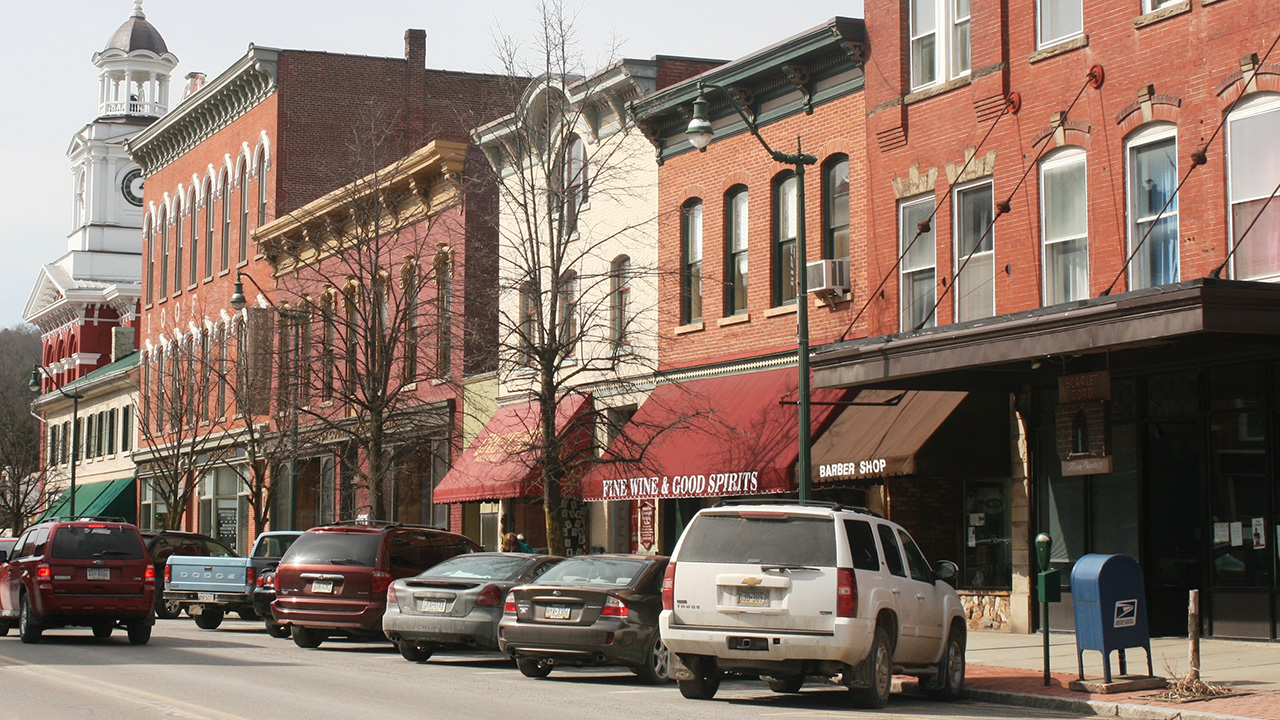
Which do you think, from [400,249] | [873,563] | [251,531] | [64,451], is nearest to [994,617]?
[873,563]

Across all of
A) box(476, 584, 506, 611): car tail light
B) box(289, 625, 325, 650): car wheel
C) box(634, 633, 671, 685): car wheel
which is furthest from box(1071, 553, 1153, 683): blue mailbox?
box(289, 625, 325, 650): car wheel

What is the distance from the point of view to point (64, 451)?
230ft

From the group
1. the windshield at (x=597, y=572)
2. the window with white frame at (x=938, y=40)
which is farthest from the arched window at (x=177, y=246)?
the windshield at (x=597, y=572)

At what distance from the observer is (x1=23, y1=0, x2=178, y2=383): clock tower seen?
7244cm

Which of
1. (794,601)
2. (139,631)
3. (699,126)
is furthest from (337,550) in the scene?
(794,601)

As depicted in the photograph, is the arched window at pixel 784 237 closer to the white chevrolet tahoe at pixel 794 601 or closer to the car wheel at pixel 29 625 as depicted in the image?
the white chevrolet tahoe at pixel 794 601

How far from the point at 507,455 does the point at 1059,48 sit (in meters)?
12.2

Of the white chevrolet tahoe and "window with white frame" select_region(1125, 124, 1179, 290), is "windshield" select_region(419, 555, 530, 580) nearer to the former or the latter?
the white chevrolet tahoe

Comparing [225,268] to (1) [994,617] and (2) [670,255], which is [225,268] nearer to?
(2) [670,255]

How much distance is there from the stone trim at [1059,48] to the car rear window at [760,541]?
32.1 feet

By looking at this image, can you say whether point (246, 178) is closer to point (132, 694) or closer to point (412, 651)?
point (412, 651)

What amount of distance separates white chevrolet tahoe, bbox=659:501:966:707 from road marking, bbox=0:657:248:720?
4.23 meters

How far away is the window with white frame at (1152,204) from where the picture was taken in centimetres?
1992

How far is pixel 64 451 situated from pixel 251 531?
25.8 metres
